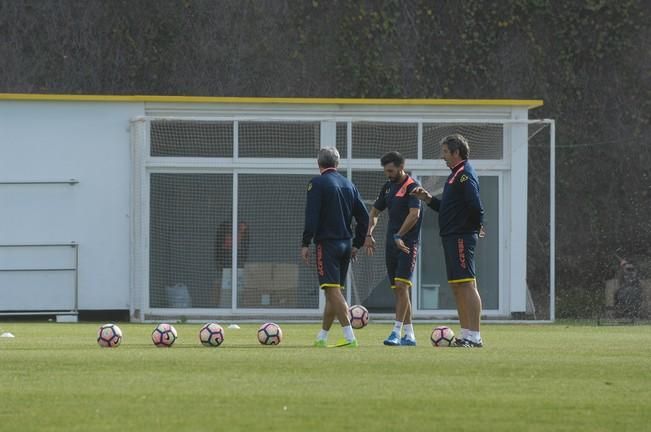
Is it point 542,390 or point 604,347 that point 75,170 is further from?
point 542,390

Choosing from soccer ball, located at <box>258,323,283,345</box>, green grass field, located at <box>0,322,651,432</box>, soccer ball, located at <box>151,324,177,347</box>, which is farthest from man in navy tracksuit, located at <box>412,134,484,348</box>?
soccer ball, located at <box>151,324,177,347</box>

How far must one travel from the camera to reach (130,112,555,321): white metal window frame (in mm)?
21844

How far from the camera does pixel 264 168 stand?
22125 millimetres

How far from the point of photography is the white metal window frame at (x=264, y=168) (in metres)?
21.8

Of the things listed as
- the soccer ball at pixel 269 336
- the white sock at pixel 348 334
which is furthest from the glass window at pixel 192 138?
the white sock at pixel 348 334

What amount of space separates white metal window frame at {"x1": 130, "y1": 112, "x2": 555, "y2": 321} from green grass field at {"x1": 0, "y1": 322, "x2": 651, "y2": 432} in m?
7.93

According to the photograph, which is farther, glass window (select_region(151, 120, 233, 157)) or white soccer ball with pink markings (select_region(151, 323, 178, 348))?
glass window (select_region(151, 120, 233, 157))

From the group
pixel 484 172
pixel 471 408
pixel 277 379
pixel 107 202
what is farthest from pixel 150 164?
pixel 471 408

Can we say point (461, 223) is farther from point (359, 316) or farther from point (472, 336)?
point (359, 316)

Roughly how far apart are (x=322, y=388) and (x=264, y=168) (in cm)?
1341

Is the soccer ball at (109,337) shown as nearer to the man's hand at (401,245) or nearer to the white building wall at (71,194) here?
the man's hand at (401,245)

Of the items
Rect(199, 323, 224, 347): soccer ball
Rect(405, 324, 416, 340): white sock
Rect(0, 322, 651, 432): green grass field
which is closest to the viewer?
Rect(0, 322, 651, 432): green grass field

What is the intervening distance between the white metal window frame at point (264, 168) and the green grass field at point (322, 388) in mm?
7928

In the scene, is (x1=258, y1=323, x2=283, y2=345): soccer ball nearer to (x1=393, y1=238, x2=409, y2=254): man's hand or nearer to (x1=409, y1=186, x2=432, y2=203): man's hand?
(x1=393, y1=238, x2=409, y2=254): man's hand
